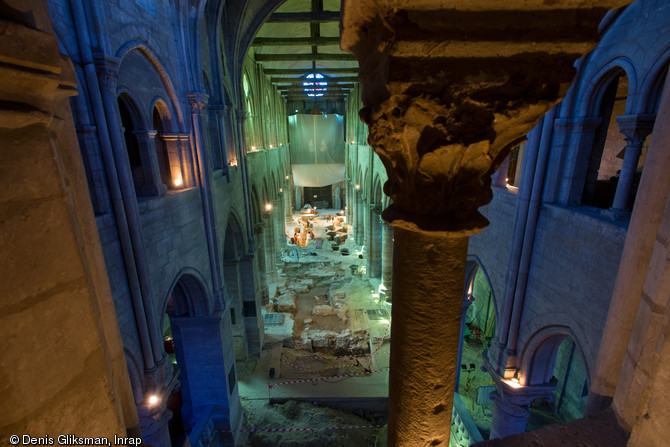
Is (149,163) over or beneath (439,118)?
beneath

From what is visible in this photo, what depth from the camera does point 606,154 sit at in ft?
32.8

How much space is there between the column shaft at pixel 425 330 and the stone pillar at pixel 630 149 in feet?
9.64

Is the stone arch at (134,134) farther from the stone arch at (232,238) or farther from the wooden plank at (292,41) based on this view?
the wooden plank at (292,41)

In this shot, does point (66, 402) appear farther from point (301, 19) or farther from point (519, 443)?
point (301, 19)

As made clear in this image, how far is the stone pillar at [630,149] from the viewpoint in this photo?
3.55 metres

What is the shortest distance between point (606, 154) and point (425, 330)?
11289mm

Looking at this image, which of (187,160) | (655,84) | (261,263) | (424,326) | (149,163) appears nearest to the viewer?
(424,326)

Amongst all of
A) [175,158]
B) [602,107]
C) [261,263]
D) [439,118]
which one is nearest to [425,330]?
[439,118]

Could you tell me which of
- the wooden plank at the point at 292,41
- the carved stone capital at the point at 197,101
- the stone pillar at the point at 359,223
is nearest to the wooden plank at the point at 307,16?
the wooden plank at the point at 292,41

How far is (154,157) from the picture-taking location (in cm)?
511

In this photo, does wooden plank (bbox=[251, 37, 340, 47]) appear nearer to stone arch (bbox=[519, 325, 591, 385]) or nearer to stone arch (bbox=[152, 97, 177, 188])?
stone arch (bbox=[152, 97, 177, 188])

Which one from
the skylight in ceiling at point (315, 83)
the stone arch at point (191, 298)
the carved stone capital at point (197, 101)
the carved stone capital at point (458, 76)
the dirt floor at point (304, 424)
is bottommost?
the dirt floor at point (304, 424)

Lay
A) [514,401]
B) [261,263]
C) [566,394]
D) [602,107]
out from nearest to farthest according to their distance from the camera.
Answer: [602,107]
[514,401]
[566,394]
[261,263]

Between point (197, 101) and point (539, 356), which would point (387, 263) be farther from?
point (197, 101)
